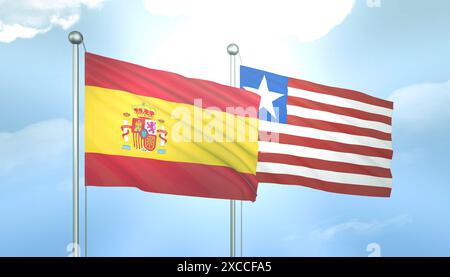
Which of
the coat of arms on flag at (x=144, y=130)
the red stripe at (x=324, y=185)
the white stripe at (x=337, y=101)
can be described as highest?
the white stripe at (x=337, y=101)

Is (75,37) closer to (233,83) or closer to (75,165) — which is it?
(75,165)

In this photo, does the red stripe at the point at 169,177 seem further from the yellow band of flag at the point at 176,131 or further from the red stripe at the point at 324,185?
the red stripe at the point at 324,185

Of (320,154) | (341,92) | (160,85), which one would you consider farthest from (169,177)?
(341,92)

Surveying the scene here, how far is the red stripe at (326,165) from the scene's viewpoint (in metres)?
10.9

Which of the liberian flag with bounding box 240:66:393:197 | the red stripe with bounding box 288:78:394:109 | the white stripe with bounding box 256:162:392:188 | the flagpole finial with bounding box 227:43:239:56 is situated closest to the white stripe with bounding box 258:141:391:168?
the liberian flag with bounding box 240:66:393:197

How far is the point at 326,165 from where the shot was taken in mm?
11414

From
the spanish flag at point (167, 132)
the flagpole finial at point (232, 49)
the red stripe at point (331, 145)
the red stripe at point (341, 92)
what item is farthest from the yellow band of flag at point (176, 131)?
the red stripe at point (341, 92)

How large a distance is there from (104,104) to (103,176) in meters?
0.91

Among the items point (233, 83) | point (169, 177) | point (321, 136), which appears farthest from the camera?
point (321, 136)

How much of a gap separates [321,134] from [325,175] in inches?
25.0

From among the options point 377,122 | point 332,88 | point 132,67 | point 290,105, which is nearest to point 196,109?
point 132,67

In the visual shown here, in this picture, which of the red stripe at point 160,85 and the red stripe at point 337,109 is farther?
the red stripe at point 337,109

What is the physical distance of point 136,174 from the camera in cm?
938
